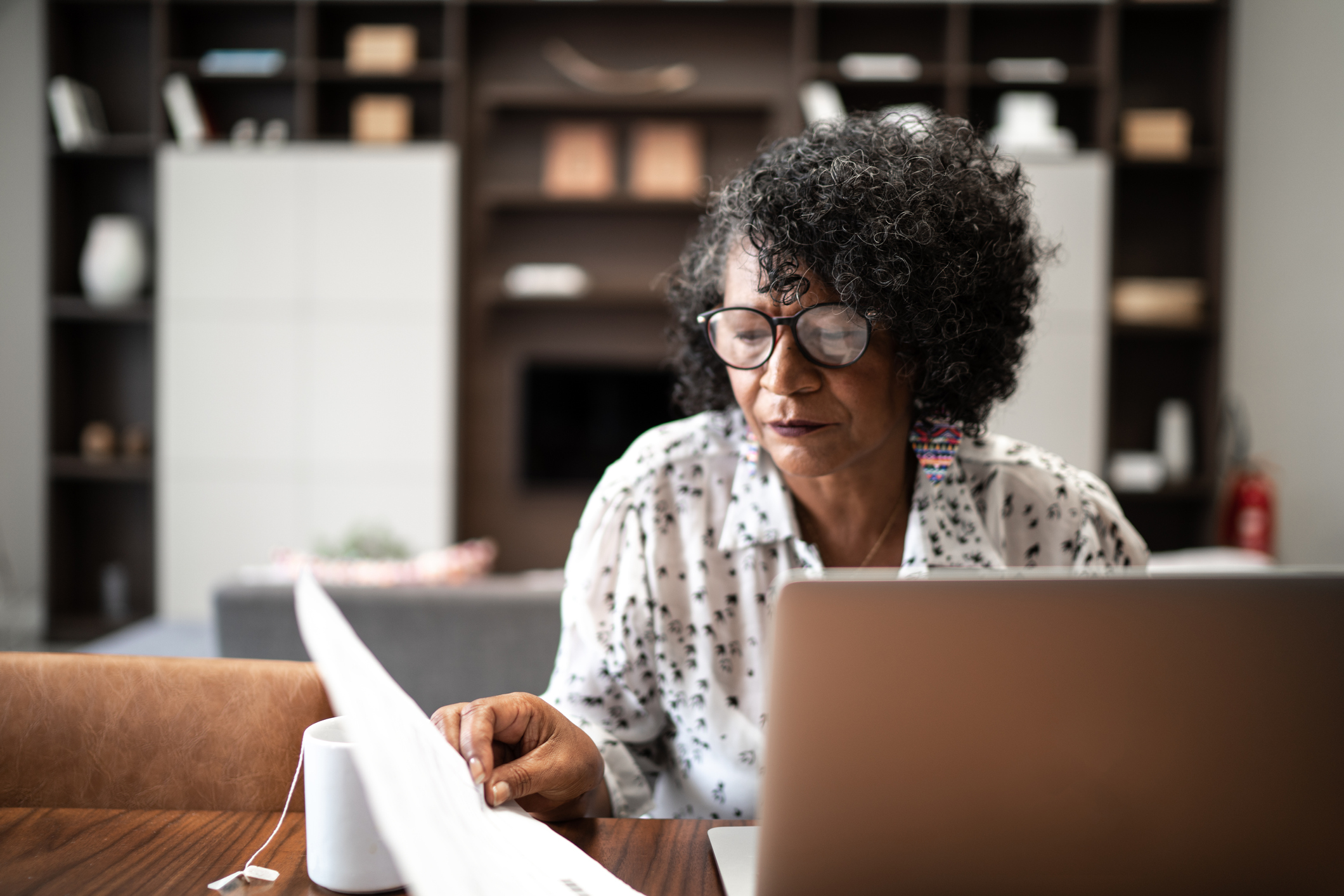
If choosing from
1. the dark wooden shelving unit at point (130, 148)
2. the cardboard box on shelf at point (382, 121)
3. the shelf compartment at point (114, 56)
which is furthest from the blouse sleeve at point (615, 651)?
the shelf compartment at point (114, 56)

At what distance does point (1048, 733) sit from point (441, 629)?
134 centimetres

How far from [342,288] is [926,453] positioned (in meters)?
3.26

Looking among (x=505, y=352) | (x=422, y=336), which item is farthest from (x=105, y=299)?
(x=505, y=352)

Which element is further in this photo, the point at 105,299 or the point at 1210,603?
the point at 105,299

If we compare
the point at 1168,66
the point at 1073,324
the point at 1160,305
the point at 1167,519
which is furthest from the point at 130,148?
the point at 1167,519

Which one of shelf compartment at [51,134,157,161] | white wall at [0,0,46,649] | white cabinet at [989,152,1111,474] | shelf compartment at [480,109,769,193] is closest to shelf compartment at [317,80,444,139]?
shelf compartment at [480,109,769,193]

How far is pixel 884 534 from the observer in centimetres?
107

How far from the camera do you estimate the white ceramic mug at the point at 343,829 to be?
60 cm

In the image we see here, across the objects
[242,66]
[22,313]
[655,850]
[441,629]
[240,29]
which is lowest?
[441,629]

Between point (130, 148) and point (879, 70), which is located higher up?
point (879, 70)

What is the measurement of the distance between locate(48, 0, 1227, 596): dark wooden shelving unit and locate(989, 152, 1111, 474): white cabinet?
205 mm

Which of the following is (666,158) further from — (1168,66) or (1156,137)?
(1168,66)

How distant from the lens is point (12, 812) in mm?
740

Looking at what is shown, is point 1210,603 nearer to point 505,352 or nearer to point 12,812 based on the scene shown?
point 12,812
